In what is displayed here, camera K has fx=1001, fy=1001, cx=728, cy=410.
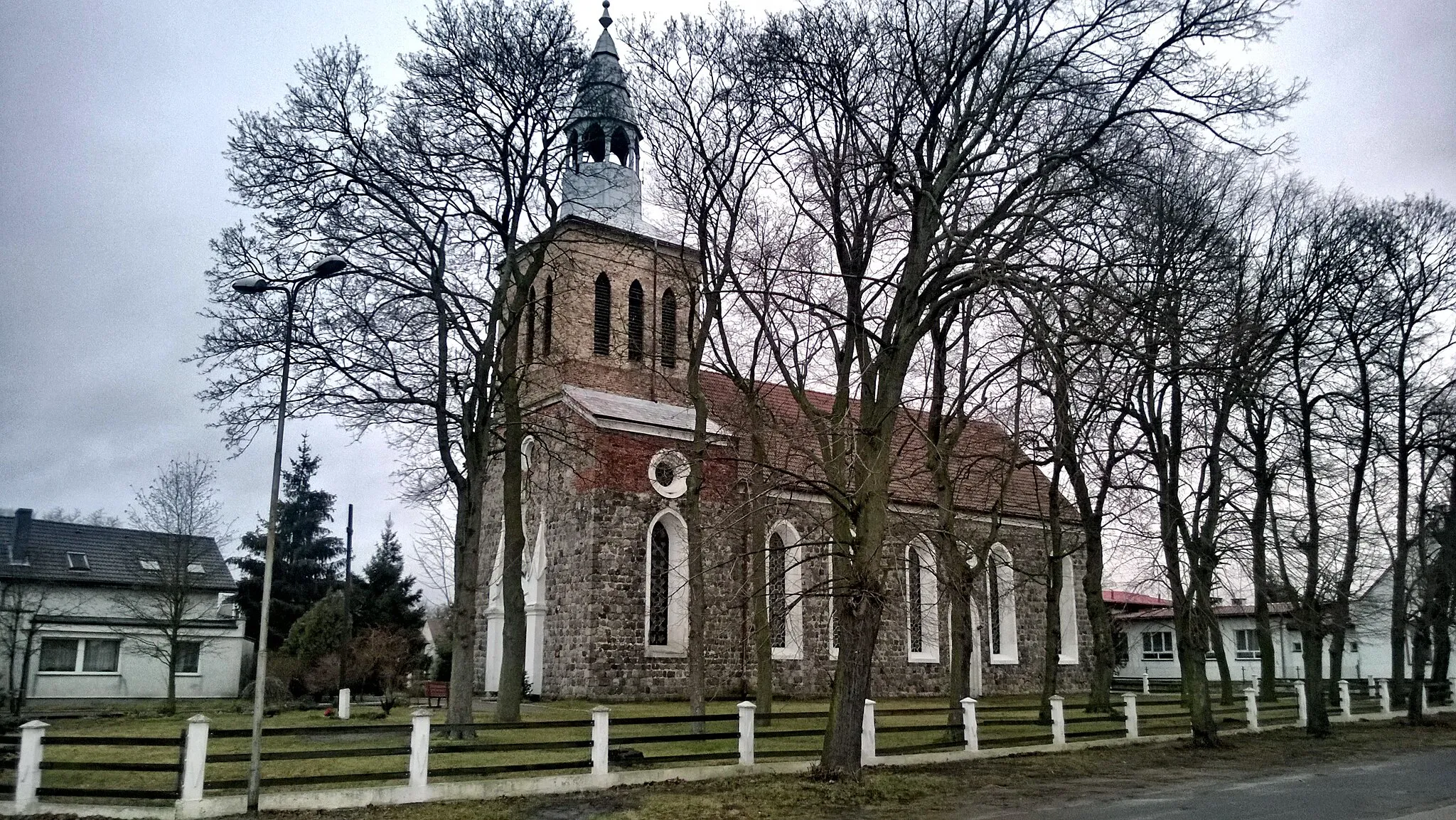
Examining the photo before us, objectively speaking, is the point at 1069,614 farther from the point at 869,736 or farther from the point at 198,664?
the point at 198,664

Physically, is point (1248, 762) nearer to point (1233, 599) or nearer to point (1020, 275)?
point (1233, 599)

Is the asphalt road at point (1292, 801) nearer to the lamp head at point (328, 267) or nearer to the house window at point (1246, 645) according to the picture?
the lamp head at point (328, 267)

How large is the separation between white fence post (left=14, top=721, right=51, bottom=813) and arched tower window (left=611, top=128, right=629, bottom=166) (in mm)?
18539

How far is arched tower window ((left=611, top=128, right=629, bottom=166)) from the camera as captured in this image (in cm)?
2589

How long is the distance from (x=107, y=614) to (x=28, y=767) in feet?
81.3

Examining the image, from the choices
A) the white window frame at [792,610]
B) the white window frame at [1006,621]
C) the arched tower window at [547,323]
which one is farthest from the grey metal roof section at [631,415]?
the white window frame at [1006,621]

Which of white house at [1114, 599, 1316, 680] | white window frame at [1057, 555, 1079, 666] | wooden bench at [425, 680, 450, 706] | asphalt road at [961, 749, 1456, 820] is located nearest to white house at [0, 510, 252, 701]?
wooden bench at [425, 680, 450, 706]

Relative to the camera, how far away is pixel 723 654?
25094mm

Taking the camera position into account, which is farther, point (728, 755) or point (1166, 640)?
point (1166, 640)

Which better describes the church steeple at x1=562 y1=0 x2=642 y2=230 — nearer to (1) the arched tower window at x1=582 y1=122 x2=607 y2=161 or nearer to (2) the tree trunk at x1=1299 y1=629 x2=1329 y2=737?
(1) the arched tower window at x1=582 y1=122 x2=607 y2=161

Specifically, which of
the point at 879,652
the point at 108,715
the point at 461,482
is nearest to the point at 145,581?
the point at 108,715

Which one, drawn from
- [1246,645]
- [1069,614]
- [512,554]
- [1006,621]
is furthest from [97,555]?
[1246,645]

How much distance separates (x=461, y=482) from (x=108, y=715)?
39.2 feet

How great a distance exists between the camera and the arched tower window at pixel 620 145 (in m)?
25.9
